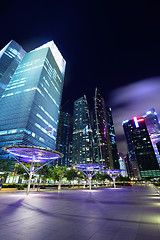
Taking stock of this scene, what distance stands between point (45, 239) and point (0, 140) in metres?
95.9

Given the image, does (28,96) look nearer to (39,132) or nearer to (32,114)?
(32,114)

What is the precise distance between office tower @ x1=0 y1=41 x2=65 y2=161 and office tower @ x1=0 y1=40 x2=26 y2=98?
12.9 meters

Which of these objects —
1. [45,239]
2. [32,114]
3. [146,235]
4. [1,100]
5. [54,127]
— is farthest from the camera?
[54,127]

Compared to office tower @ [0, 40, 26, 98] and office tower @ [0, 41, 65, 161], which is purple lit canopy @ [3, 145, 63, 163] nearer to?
office tower @ [0, 41, 65, 161]

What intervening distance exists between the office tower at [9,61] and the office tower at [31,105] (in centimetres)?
1292

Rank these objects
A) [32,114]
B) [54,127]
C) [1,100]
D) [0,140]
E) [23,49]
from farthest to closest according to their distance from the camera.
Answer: [23,49] → [54,127] → [1,100] → [32,114] → [0,140]

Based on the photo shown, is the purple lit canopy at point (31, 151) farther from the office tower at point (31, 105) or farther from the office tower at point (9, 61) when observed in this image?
the office tower at point (9, 61)

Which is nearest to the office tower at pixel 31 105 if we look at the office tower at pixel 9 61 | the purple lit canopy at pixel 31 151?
the office tower at pixel 9 61

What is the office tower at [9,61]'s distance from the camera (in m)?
122

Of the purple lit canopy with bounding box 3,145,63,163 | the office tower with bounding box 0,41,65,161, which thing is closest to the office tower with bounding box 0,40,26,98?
the office tower with bounding box 0,41,65,161

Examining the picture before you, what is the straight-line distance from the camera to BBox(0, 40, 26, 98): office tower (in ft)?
401

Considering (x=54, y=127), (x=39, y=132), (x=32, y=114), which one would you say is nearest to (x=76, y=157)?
(x=54, y=127)

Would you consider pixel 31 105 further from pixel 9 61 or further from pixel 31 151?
pixel 9 61

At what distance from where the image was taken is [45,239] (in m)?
4.05
